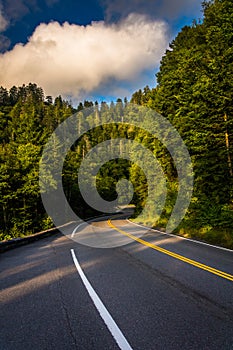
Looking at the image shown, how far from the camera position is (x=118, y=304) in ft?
16.6

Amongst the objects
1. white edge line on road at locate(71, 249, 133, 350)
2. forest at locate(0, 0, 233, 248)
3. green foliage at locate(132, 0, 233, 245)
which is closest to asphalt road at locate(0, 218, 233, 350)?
white edge line on road at locate(71, 249, 133, 350)

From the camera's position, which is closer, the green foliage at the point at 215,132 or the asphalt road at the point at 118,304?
the asphalt road at the point at 118,304

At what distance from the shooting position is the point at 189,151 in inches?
800

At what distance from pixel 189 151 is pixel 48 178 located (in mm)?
18310

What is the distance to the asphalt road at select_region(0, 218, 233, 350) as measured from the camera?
3.70 metres

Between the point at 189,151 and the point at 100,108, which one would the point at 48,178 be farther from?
the point at 100,108

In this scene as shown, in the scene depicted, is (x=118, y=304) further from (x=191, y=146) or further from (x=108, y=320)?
(x=191, y=146)

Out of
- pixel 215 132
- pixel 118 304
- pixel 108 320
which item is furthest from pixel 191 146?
pixel 108 320

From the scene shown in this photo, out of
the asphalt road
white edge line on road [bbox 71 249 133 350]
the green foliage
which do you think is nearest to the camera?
white edge line on road [bbox 71 249 133 350]

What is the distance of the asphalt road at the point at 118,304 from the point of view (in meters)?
3.70

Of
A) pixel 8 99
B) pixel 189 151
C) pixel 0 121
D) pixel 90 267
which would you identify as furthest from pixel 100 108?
pixel 90 267

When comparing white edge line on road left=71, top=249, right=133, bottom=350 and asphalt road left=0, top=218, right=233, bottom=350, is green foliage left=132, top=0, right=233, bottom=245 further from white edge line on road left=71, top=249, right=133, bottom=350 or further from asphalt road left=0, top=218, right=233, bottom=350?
white edge line on road left=71, top=249, right=133, bottom=350

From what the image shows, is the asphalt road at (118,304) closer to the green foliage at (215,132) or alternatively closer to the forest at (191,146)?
the forest at (191,146)

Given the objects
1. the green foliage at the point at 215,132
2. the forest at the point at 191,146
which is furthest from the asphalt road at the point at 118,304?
the green foliage at the point at 215,132
